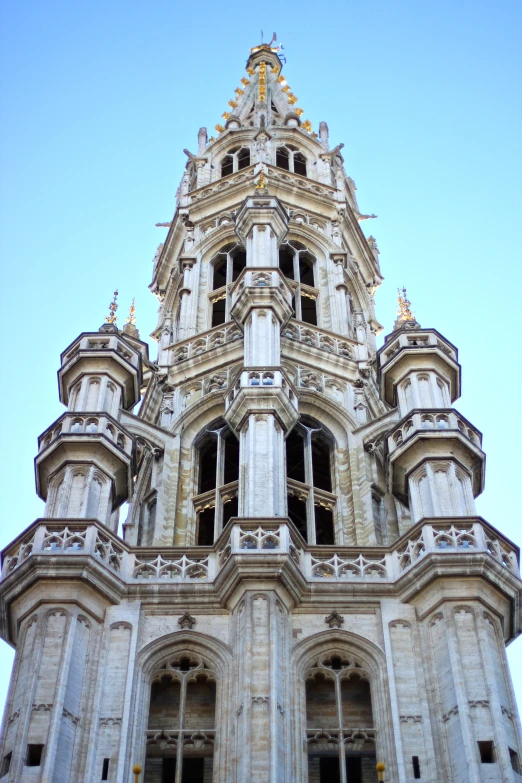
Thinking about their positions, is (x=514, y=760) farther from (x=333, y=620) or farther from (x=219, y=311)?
(x=219, y=311)

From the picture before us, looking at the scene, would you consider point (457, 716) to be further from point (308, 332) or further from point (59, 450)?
point (308, 332)

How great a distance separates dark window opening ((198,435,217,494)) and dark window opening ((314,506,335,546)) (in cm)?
230

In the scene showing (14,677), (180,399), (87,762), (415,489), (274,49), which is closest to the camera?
(87,762)

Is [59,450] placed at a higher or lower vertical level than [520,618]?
higher

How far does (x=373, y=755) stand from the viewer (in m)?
21.2

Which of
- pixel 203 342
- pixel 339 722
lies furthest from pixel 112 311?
pixel 339 722

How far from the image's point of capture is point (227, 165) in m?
42.9

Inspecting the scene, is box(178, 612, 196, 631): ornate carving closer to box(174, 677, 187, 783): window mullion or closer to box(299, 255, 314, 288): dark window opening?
box(174, 677, 187, 783): window mullion

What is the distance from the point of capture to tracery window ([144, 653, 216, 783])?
21.1m

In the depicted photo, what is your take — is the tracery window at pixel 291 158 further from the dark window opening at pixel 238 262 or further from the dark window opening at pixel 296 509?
the dark window opening at pixel 296 509

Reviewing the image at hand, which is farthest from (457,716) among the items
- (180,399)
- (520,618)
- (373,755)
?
(180,399)

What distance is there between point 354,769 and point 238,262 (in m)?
18.6

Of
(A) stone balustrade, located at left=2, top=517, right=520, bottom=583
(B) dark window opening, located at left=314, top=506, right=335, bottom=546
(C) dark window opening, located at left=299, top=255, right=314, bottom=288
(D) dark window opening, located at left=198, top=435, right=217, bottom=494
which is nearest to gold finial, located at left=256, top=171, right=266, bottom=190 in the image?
(C) dark window opening, located at left=299, top=255, right=314, bottom=288

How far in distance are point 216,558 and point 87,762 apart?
479 cm
